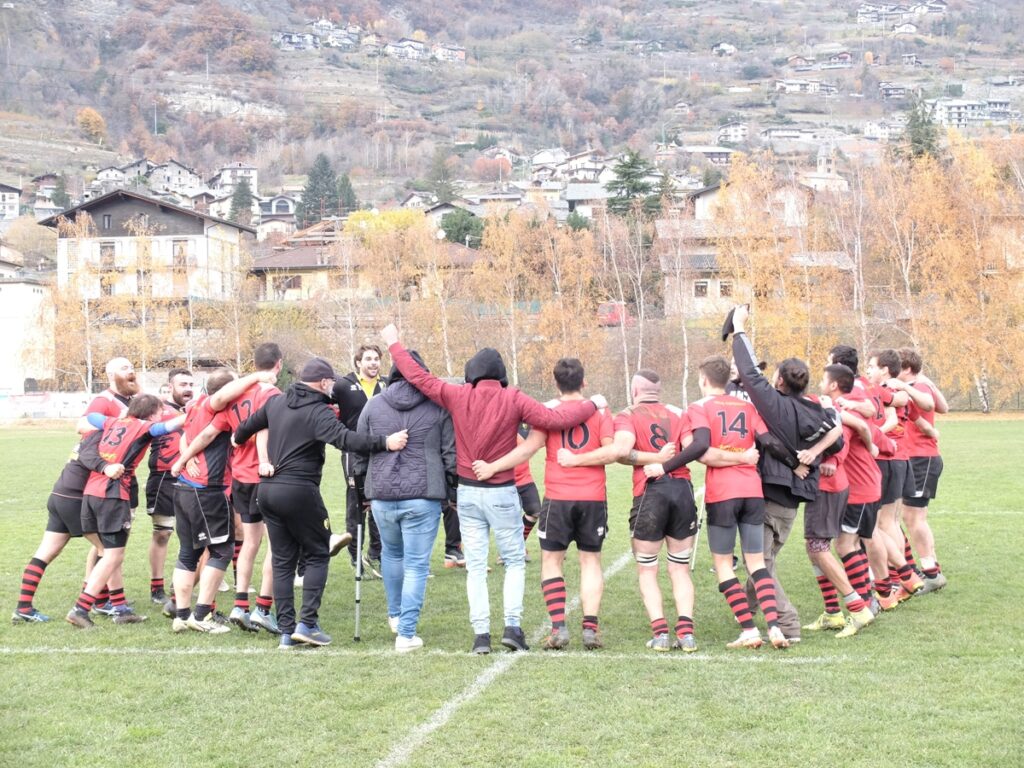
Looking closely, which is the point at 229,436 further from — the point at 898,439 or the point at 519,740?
the point at 898,439

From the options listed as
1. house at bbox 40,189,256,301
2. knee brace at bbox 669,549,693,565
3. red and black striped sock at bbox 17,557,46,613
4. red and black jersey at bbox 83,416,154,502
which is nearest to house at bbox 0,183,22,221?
house at bbox 40,189,256,301

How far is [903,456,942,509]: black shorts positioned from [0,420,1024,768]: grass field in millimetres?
877

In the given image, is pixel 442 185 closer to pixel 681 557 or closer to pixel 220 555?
pixel 220 555

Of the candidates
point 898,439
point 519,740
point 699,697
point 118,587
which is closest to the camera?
point 519,740

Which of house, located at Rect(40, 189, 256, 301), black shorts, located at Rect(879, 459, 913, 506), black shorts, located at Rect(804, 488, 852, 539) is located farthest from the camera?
house, located at Rect(40, 189, 256, 301)

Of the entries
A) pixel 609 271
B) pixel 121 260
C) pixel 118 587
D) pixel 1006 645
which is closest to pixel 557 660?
pixel 1006 645

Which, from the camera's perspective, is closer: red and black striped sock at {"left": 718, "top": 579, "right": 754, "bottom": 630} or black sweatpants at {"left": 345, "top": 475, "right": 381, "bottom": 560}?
red and black striped sock at {"left": 718, "top": 579, "right": 754, "bottom": 630}

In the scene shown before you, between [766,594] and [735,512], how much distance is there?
25.4 inches

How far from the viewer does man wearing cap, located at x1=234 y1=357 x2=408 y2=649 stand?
27.6 ft

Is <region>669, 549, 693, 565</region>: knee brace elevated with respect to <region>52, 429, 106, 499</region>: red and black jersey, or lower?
lower

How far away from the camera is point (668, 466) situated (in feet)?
26.8

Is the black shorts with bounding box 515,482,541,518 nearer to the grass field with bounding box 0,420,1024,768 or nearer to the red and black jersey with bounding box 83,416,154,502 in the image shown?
the grass field with bounding box 0,420,1024,768

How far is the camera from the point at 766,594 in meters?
8.34

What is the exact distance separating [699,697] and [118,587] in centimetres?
537
